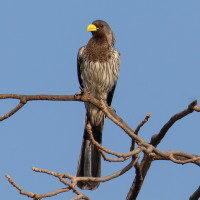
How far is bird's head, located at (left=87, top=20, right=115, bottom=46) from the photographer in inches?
313

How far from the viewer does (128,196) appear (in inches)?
208

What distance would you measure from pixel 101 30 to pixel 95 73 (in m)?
0.84

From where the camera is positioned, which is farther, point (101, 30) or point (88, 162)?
point (101, 30)

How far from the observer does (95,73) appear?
754 centimetres

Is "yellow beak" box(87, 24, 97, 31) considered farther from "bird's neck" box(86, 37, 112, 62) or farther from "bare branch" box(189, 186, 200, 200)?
"bare branch" box(189, 186, 200, 200)

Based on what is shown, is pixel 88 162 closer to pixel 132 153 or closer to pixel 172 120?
pixel 172 120

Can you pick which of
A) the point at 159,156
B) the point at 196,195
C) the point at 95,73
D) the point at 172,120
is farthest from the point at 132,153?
the point at 95,73

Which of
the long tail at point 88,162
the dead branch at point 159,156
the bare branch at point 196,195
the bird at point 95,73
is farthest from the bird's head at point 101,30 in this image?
the bare branch at point 196,195

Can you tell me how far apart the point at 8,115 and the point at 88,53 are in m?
2.97

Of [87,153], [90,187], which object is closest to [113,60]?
[87,153]

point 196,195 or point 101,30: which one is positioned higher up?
point 101,30

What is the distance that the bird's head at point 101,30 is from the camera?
7938 mm

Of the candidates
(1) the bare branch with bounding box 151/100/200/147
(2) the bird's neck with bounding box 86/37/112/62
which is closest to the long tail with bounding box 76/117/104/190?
(2) the bird's neck with bounding box 86/37/112/62

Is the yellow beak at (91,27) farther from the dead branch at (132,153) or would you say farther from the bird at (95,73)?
the dead branch at (132,153)
